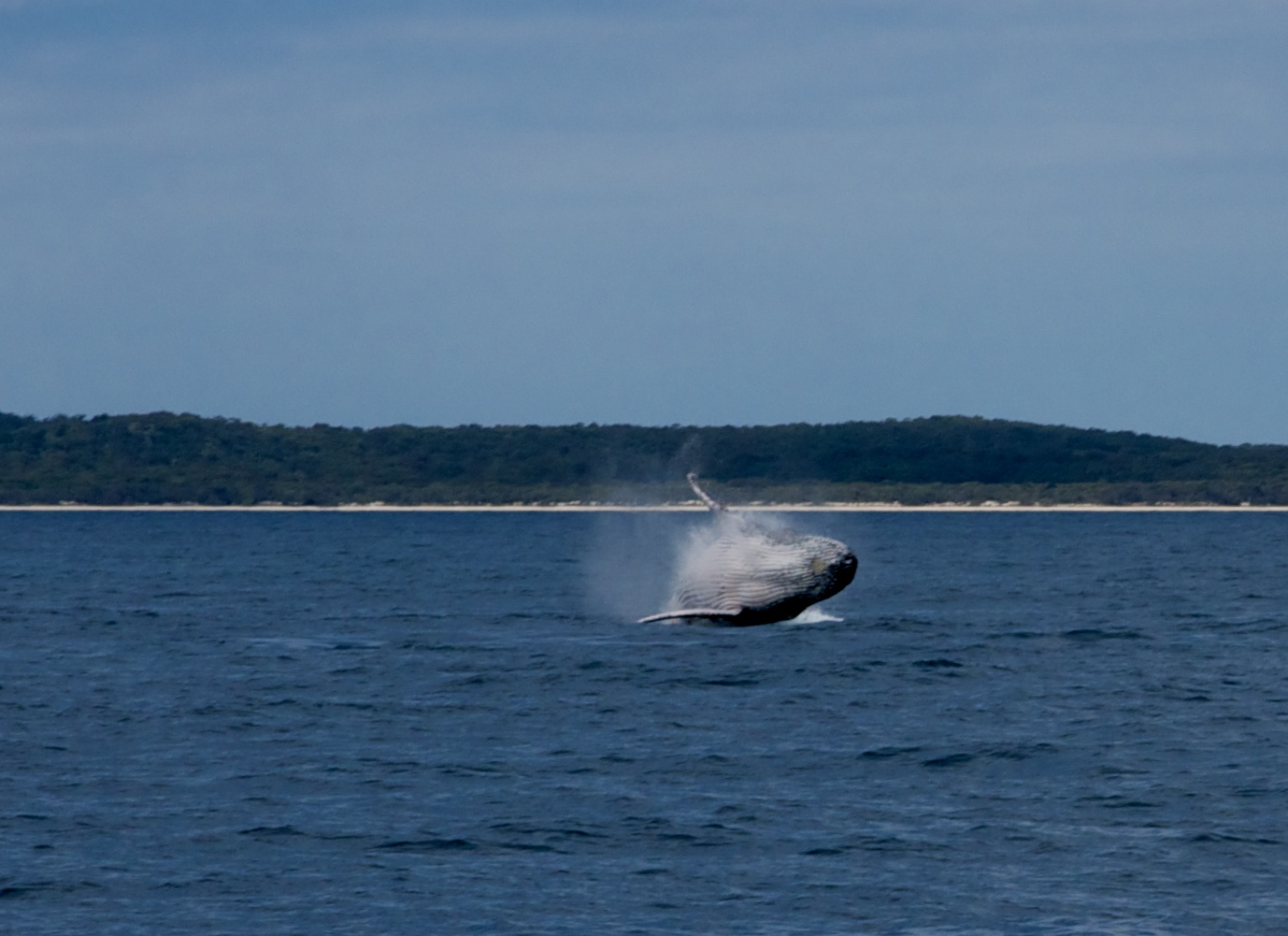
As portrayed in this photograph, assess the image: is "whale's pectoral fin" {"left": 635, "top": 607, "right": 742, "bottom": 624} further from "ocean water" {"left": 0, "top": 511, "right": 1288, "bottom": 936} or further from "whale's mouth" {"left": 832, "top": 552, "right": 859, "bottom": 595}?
"whale's mouth" {"left": 832, "top": 552, "right": 859, "bottom": 595}

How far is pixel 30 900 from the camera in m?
17.2

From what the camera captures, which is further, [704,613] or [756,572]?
[704,613]

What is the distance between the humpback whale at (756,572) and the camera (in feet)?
101

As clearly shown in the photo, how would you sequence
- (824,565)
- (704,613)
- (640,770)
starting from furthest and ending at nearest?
(704,613)
(824,565)
(640,770)

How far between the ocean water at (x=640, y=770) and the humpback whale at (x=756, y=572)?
46.3 inches

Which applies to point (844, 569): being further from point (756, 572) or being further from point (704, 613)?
point (704, 613)

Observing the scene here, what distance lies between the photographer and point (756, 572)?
31.6 m

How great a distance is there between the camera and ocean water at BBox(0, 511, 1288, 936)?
17.1 m

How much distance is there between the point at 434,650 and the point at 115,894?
66.9ft

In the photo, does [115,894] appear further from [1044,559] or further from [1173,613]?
[1044,559]

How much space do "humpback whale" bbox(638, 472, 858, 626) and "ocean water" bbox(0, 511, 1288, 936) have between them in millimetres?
1177

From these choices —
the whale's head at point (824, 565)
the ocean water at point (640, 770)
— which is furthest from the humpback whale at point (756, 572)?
the ocean water at point (640, 770)

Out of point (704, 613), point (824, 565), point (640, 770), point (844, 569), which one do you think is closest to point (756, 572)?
point (824, 565)

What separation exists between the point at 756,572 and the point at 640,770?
28.5ft
